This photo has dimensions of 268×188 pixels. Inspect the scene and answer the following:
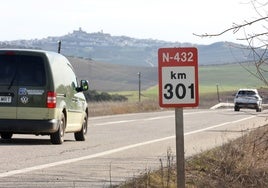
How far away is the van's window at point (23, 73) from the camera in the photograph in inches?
664

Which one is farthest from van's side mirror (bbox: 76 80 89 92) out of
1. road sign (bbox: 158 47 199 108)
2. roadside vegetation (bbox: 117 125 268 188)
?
road sign (bbox: 158 47 199 108)

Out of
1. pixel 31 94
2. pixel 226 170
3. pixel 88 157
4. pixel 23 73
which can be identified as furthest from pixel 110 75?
pixel 226 170

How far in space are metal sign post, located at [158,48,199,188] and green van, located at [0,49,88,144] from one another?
8411 millimetres

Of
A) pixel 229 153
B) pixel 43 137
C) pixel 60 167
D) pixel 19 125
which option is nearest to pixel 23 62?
pixel 19 125

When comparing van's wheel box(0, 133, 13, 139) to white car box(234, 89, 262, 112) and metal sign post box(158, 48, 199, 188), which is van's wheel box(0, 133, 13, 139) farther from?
white car box(234, 89, 262, 112)

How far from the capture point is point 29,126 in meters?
16.6

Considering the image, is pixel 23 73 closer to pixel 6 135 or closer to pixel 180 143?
pixel 6 135

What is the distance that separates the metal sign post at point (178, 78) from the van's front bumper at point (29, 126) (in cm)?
840

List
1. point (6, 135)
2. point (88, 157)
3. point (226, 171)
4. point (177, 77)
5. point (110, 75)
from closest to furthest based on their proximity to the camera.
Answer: point (177, 77) < point (226, 171) < point (88, 157) < point (6, 135) < point (110, 75)

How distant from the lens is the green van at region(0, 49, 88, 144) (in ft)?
54.8

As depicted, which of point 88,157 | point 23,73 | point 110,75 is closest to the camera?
point 88,157

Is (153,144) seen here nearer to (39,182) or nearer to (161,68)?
(39,182)

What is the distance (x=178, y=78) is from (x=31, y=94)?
8.69m

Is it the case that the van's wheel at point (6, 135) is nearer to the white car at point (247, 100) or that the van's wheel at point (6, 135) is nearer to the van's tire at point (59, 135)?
the van's tire at point (59, 135)
